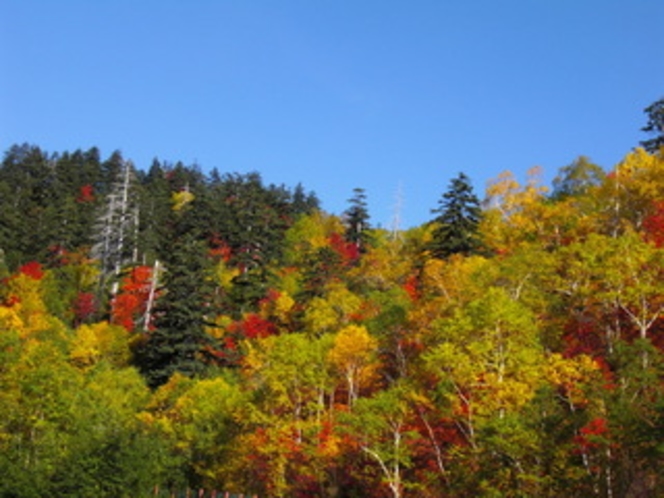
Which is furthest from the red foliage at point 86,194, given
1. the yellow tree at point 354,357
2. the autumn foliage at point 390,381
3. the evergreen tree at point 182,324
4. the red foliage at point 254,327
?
the yellow tree at point 354,357

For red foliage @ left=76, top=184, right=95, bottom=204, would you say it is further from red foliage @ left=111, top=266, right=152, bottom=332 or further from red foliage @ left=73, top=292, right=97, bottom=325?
red foliage @ left=73, top=292, right=97, bottom=325

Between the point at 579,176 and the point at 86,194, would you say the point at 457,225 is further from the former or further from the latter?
the point at 86,194

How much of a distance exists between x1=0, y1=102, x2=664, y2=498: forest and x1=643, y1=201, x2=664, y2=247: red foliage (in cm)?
15

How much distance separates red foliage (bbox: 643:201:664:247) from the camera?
131 ft

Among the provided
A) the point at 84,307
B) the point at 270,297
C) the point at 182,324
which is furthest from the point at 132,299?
the point at 182,324

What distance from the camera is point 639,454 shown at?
18.9m

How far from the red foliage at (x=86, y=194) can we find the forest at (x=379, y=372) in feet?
106

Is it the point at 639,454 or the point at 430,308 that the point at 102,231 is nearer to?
the point at 430,308

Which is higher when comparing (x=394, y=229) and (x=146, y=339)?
(x=394, y=229)

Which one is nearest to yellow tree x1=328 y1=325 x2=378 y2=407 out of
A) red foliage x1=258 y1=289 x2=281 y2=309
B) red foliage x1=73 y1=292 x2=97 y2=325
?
red foliage x1=258 y1=289 x2=281 y2=309

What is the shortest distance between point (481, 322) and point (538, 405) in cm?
569

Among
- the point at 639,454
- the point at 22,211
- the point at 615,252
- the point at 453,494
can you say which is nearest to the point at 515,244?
the point at 615,252

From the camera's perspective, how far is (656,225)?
42031 mm

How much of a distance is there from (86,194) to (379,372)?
76.0 metres
